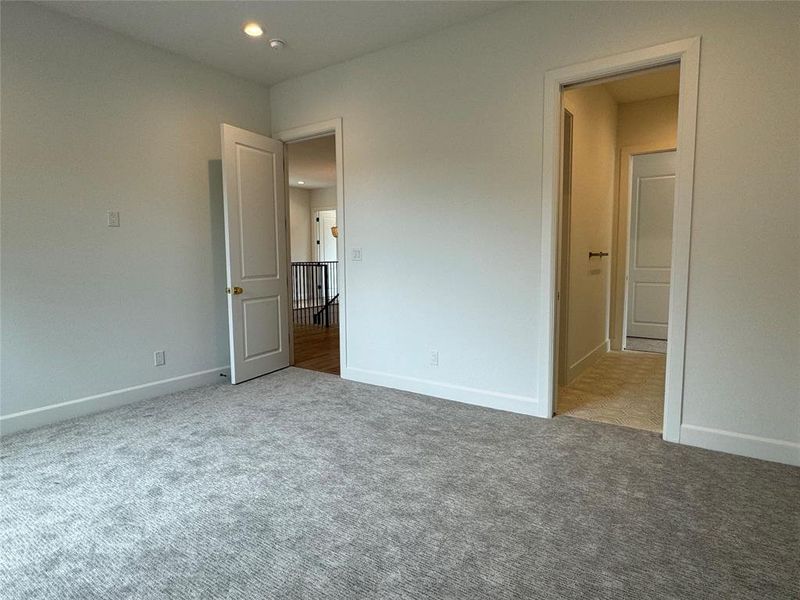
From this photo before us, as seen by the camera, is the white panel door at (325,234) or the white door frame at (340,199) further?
the white panel door at (325,234)

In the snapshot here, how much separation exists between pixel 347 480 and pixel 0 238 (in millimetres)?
2654

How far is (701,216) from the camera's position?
2.44 m

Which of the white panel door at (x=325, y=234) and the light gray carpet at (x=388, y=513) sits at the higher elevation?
the white panel door at (x=325, y=234)

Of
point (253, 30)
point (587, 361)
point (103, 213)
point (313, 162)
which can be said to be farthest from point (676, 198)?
point (313, 162)

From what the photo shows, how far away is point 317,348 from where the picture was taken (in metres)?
5.46

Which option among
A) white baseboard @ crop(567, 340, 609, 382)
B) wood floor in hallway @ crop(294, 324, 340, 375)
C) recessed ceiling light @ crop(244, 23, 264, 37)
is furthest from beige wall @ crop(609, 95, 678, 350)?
recessed ceiling light @ crop(244, 23, 264, 37)

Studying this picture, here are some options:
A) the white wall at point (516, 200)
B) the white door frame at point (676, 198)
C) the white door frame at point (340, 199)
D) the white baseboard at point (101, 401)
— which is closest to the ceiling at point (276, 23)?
the white wall at point (516, 200)

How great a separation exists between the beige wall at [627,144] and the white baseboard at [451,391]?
2604 millimetres

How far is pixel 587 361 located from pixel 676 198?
88.6 inches

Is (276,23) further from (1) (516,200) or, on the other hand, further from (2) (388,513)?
(2) (388,513)

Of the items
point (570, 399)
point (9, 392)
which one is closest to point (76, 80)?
point (9, 392)

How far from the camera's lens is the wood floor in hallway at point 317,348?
15.1 feet

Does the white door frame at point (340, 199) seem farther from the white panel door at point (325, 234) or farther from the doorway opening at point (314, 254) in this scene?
the white panel door at point (325, 234)

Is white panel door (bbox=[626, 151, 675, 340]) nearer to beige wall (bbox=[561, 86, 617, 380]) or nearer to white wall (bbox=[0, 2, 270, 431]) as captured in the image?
beige wall (bbox=[561, 86, 617, 380])
